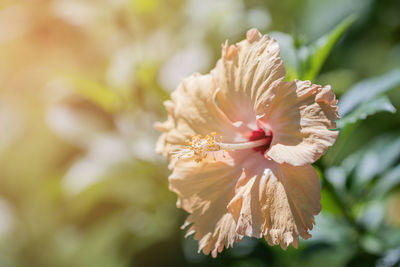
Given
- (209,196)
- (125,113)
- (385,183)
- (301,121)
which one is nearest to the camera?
(301,121)

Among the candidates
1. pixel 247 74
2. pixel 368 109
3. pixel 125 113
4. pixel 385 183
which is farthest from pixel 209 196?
pixel 125 113

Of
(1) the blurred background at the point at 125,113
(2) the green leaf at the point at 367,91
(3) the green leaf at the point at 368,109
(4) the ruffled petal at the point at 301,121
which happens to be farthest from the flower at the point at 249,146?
(1) the blurred background at the point at 125,113

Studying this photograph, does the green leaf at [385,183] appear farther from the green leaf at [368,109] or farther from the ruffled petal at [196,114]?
the ruffled petal at [196,114]

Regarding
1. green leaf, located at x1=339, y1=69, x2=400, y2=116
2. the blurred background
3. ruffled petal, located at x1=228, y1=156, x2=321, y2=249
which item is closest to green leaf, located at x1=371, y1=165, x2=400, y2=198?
the blurred background

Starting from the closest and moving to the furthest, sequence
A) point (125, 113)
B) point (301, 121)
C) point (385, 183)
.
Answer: point (301, 121)
point (385, 183)
point (125, 113)

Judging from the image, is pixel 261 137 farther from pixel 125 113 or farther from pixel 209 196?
pixel 125 113

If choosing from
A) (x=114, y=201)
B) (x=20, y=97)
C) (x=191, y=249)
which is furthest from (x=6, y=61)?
(x=191, y=249)
